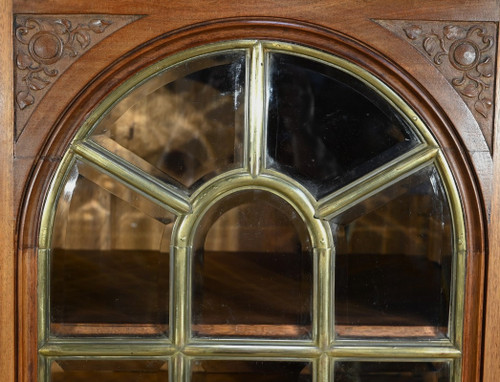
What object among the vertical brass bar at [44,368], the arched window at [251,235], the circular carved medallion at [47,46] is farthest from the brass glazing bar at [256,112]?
the vertical brass bar at [44,368]

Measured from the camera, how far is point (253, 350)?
2.45 feet

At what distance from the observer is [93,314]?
0.75 metres

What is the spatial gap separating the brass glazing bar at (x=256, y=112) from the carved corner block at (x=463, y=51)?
0.14m

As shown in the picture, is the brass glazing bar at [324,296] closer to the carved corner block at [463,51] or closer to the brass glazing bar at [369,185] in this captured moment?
the brass glazing bar at [369,185]

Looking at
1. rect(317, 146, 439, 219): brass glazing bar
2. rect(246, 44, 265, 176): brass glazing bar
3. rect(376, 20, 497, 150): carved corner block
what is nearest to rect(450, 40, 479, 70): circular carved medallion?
rect(376, 20, 497, 150): carved corner block

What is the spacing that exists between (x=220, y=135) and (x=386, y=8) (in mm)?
231

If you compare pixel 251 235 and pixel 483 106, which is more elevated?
pixel 483 106

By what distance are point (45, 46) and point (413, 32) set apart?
0.41m

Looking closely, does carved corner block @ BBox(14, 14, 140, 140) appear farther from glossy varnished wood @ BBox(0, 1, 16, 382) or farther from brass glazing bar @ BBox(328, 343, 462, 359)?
brass glazing bar @ BBox(328, 343, 462, 359)

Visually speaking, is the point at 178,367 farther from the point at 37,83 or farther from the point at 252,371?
the point at 37,83

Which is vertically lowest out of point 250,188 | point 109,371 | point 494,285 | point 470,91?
point 109,371

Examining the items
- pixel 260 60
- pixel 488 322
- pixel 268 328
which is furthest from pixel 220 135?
pixel 488 322

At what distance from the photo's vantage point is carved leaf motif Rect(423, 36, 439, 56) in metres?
0.71

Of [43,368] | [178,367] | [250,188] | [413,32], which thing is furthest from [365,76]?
[43,368]
